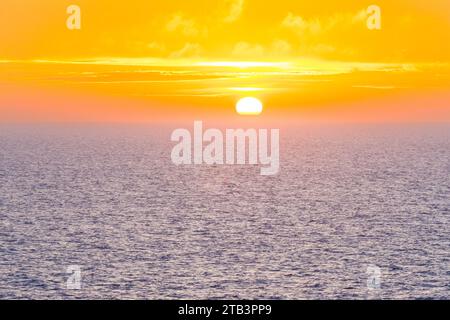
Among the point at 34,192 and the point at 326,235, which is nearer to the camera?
the point at 326,235

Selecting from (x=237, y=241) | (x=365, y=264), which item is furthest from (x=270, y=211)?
(x=365, y=264)

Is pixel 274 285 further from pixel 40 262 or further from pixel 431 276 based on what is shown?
pixel 40 262

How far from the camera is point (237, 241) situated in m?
124

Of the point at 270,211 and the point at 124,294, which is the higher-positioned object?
the point at 270,211

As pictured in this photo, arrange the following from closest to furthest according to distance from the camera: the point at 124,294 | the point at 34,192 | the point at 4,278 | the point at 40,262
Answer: the point at 124,294 → the point at 4,278 → the point at 40,262 → the point at 34,192

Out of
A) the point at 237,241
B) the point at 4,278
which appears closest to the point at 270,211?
the point at 237,241

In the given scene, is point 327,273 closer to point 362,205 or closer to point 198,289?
point 198,289

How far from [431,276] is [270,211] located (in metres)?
65.5

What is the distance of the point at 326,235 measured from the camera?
12962cm

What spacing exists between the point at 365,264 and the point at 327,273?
9594mm

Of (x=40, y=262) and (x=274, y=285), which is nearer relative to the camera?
(x=274, y=285)
